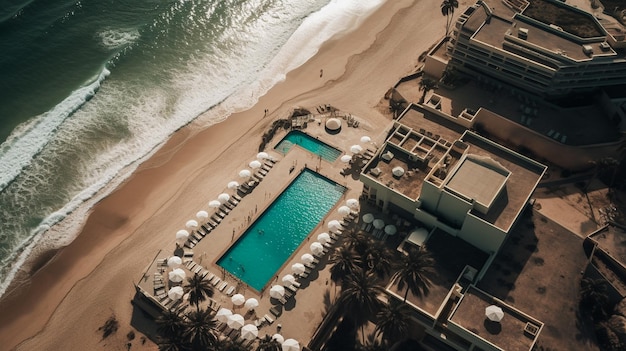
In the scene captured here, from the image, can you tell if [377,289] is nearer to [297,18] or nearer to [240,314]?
[240,314]

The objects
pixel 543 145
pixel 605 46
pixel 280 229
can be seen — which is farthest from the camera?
pixel 605 46

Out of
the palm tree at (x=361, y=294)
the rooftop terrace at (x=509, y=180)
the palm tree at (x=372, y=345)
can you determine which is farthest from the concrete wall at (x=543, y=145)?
the palm tree at (x=372, y=345)

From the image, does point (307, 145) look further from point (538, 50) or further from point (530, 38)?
point (530, 38)

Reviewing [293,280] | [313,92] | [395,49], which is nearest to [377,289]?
[293,280]

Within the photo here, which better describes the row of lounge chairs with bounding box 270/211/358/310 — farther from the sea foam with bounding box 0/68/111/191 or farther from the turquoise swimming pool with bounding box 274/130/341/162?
the sea foam with bounding box 0/68/111/191

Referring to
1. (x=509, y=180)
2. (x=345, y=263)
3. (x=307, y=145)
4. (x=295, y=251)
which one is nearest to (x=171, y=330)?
(x=295, y=251)

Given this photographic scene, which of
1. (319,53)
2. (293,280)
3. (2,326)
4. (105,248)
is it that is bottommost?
(2,326)
